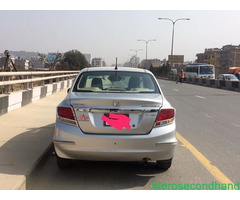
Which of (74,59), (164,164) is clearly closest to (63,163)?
(164,164)

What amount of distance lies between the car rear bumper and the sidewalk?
697 mm

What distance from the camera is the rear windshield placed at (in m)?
5.22

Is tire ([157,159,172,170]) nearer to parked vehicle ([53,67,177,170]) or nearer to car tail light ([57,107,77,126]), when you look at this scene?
parked vehicle ([53,67,177,170])

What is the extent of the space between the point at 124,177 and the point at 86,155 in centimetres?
75

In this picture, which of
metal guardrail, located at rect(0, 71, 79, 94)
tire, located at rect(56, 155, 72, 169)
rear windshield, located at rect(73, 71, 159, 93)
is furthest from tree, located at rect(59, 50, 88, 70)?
tire, located at rect(56, 155, 72, 169)

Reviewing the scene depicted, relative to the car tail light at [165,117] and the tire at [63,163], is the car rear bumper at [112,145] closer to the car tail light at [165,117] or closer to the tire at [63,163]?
the car tail light at [165,117]

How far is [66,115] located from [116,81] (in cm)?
152

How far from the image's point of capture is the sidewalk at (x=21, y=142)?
409 cm

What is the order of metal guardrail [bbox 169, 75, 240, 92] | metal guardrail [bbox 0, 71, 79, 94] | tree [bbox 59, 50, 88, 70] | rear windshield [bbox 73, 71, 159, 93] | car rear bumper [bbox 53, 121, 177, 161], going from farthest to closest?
1. tree [bbox 59, 50, 88, 70]
2. metal guardrail [bbox 169, 75, 240, 92]
3. metal guardrail [bbox 0, 71, 79, 94]
4. rear windshield [bbox 73, 71, 159, 93]
5. car rear bumper [bbox 53, 121, 177, 161]

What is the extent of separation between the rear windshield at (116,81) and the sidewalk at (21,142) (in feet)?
4.51

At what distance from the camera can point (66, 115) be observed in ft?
13.9

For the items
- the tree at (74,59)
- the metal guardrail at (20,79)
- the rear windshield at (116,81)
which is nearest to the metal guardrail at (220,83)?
the metal guardrail at (20,79)

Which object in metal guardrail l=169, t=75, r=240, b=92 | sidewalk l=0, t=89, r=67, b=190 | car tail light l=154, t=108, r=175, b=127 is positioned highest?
car tail light l=154, t=108, r=175, b=127

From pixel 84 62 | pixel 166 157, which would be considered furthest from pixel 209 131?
pixel 84 62
